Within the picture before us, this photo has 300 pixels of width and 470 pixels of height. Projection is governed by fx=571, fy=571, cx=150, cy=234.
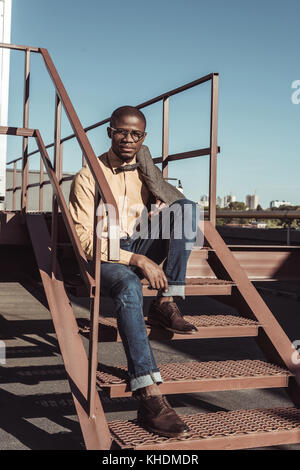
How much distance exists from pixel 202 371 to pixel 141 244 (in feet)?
2.98

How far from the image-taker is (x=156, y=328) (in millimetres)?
3457

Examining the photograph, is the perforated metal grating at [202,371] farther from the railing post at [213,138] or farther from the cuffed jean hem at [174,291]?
the railing post at [213,138]

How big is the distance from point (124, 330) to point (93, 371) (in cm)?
26

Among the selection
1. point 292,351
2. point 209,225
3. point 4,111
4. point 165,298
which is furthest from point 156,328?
point 4,111

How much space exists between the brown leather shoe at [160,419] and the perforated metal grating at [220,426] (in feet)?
0.10

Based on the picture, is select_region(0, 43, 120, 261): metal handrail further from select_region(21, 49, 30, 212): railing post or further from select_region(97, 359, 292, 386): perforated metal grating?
select_region(97, 359, 292, 386): perforated metal grating

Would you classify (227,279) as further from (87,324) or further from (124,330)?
(124,330)

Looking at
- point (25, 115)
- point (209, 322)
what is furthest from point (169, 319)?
point (25, 115)

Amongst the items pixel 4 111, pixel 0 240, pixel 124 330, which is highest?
pixel 4 111

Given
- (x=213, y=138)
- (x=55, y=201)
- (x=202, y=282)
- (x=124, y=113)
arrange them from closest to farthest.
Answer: (x=124, y=113) < (x=55, y=201) < (x=202, y=282) < (x=213, y=138)

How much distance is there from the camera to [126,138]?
3.59 metres

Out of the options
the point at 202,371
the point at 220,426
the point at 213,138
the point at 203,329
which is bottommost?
the point at 220,426

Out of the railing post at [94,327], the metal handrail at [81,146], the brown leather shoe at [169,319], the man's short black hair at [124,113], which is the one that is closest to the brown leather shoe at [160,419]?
the railing post at [94,327]

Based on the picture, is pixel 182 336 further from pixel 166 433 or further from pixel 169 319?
pixel 166 433
